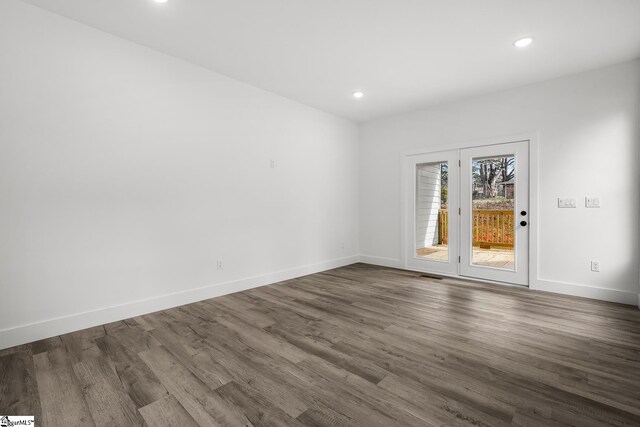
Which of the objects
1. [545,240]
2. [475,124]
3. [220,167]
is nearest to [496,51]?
[475,124]

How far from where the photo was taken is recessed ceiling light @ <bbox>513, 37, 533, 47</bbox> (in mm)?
2939

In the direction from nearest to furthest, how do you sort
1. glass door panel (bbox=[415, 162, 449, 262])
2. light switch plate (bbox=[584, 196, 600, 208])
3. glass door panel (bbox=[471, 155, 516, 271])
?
light switch plate (bbox=[584, 196, 600, 208]) < glass door panel (bbox=[471, 155, 516, 271]) < glass door panel (bbox=[415, 162, 449, 262])

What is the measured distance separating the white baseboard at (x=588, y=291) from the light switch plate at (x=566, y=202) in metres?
0.99

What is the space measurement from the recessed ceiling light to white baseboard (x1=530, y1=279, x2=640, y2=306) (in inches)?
115

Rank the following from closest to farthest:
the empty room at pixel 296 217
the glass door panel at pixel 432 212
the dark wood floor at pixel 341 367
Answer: the dark wood floor at pixel 341 367, the empty room at pixel 296 217, the glass door panel at pixel 432 212

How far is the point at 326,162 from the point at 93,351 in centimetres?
406

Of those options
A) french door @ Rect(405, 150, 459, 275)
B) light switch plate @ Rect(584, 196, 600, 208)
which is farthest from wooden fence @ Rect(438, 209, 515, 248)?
light switch plate @ Rect(584, 196, 600, 208)

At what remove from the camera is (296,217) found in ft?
15.7

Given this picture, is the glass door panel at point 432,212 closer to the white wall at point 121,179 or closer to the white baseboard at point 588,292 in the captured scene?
the white baseboard at point 588,292

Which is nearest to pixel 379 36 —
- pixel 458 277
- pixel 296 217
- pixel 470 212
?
pixel 296 217

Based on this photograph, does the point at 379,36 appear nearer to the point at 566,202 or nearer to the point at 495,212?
the point at 495,212

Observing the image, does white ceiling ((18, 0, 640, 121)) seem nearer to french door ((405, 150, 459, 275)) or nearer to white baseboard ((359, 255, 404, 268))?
french door ((405, 150, 459, 275))

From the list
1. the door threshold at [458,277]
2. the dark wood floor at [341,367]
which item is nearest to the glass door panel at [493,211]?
the door threshold at [458,277]

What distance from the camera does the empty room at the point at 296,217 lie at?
1.88 m
